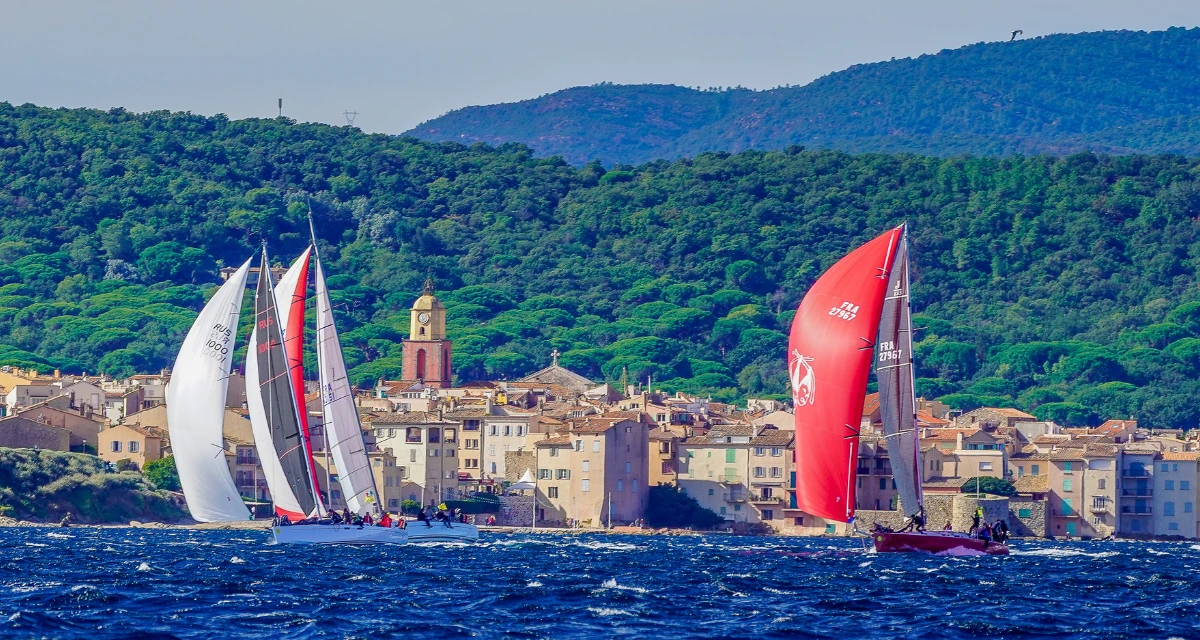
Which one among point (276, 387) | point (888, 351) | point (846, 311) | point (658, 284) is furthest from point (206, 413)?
point (658, 284)

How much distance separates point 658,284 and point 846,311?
128 metres

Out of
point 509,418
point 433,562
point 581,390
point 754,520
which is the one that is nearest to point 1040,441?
point 754,520

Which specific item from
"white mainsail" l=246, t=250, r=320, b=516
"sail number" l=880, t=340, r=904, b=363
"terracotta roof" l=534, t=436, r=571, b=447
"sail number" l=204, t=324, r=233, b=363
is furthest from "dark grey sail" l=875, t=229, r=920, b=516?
"terracotta roof" l=534, t=436, r=571, b=447

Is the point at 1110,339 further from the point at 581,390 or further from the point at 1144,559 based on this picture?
the point at 1144,559

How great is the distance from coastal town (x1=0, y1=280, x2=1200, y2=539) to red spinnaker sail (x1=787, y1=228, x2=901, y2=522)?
32.8 meters

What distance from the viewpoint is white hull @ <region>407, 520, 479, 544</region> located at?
64250 millimetres

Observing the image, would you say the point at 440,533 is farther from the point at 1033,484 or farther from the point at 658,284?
the point at 658,284

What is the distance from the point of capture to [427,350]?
437 feet

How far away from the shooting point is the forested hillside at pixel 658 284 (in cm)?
14912

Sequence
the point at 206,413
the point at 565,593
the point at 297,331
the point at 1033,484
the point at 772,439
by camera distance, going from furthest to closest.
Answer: the point at 772,439 → the point at 1033,484 → the point at 297,331 → the point at 206,413 → the point at 565,593

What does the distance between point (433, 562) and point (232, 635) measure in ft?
66.9

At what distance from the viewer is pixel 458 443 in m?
98.7

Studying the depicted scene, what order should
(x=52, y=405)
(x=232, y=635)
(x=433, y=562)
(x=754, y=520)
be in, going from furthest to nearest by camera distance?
(x=52, y=405)
(x=754, y=520)
(x=433, y=562)
(x=232, y=635)

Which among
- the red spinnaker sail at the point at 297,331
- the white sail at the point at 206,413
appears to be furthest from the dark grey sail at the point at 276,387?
the white sail at the point at 206,413
